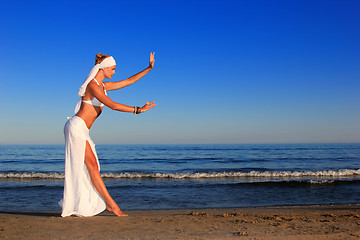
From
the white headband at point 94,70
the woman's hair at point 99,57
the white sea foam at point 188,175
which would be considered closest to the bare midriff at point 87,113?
the white headband at point 94,70

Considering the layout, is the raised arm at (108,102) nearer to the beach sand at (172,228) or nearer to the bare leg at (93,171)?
the bare leg at (93,171)

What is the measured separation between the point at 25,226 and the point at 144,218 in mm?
1567

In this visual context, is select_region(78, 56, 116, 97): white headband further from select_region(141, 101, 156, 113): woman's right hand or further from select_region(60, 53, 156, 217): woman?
select_region(141, 101, 156, 113): woman's right hand

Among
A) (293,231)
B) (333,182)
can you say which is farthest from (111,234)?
(333,182)

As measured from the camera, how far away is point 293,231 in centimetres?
327

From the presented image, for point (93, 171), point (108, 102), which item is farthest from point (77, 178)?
point (108, 102)

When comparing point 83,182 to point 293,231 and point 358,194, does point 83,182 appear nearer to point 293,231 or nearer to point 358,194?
point 293,231

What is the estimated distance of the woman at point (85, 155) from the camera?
12.9 ft

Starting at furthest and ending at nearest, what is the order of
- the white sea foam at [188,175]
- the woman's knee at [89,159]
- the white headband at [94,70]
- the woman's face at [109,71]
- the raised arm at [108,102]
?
the white sea foam at [188,175], the woman's face at [109,71], the woman's knee at [89,159], the white headband at [94,70], the raised arm at [108,102]

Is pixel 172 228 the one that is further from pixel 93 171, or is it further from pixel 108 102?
pixel 108 102

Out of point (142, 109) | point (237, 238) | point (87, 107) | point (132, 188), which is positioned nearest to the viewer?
point (237, 238)

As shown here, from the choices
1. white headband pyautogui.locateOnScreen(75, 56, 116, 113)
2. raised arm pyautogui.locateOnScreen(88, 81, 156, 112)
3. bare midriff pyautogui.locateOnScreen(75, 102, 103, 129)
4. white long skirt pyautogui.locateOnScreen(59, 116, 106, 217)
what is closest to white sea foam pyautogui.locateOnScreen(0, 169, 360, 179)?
white long skirt pyautogui.locateOnScreen(59, 116, 106, 217)

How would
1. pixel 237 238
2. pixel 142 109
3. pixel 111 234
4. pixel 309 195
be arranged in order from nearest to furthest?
pixel 237 238
pixel 111 234
pixel 142 109
pixel 309 195

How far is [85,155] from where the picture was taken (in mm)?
4031
